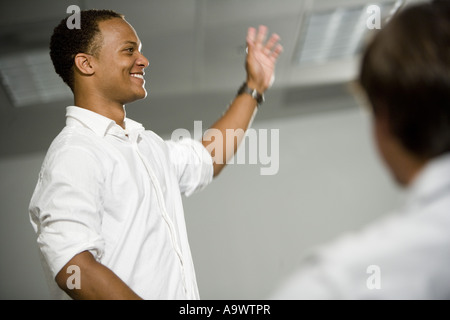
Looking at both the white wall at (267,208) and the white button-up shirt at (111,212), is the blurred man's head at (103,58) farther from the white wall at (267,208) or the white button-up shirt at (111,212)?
the white wall at (267,208)

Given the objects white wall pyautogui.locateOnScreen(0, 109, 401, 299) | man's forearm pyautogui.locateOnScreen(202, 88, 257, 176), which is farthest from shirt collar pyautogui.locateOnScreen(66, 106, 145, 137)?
white wall pyautogui.locateOnScreen(0, 109, 401, 299)

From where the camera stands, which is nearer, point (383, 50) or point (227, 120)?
point (383, 50)

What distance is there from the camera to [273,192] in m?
3.83

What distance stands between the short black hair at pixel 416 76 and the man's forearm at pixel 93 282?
485mm

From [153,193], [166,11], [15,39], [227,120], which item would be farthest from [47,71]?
[153,193]

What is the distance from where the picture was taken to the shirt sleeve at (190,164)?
114 centimetres

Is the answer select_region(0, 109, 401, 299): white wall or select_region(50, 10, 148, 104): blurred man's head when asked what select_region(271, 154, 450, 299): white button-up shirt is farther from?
select_region(0, 109, 401, 299): white wall

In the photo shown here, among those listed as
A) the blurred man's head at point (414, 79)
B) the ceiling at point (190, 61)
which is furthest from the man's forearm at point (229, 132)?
the ceiling at point (190, 61)

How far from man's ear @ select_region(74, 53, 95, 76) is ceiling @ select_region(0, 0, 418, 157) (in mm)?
1254

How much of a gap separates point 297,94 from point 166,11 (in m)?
1.40

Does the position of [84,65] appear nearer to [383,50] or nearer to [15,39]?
[383,50]

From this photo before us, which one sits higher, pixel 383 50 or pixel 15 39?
pixel 383 50

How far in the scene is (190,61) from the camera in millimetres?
2867

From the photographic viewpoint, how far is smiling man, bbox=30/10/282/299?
789 mm
